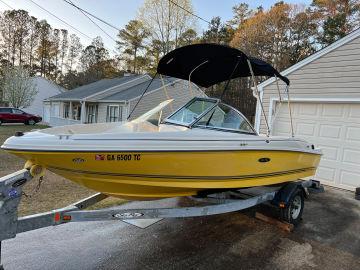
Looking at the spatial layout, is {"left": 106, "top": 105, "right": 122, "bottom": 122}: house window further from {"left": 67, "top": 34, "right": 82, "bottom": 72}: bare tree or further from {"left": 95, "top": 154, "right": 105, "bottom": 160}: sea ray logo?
{"left": 67, "top": 34, "right": 82, "bottom": 72}: bare tree

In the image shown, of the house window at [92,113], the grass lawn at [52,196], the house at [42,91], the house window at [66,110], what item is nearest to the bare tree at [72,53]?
the house at [42,91]

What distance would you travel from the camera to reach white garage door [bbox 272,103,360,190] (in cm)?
770

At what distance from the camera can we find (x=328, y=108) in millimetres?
8242

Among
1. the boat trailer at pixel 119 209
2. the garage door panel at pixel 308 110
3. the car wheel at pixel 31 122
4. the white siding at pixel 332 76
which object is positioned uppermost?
the white siding at pixel 332 76

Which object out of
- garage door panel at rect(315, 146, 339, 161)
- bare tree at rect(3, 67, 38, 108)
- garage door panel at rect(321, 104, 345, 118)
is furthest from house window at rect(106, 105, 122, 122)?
garage door panel at rect(315, 146, 339, 161)

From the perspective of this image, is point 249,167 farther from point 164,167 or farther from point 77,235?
point 77,235

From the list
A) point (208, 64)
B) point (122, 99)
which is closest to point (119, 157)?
point (208, 64)

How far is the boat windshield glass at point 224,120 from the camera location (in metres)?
4.39

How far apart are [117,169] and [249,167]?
6.04ft

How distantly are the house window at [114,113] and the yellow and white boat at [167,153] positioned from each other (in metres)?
17.2

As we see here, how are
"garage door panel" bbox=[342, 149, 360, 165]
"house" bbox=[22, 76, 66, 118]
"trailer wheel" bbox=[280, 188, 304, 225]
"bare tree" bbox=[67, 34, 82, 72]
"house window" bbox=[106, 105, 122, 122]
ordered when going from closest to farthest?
"trailer wheel" bbox=[280, 188, 304, 225]
"garage door panel" bbox=[342, 149, 360, 165]
"house window" bbox=[106, 105, 122, 122]
"house" bbox=[22, 76, 66, 118]
"bare tree" bbox=[67, 34, 82, 72]

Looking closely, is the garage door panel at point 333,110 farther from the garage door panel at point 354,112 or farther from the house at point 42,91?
the house at point 42,91

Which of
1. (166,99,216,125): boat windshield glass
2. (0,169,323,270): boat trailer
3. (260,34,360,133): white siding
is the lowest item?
(0,169,323,270): boat trailer

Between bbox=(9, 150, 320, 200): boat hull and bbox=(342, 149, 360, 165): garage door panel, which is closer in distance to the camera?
bbox=(9, 150, 320, 200): boat hull
